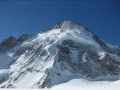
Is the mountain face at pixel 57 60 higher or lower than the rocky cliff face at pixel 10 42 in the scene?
lower

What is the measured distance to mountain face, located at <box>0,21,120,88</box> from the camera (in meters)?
131

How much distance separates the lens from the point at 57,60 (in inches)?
5522

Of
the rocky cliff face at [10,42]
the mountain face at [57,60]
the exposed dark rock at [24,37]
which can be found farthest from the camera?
the exposed dark rock at [24,37]

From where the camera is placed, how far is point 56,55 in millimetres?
144125

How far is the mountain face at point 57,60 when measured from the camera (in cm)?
13138

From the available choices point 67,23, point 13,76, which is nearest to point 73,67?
point 13,76

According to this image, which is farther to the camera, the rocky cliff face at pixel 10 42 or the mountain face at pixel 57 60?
the rocky cliff face at pixel 10 42

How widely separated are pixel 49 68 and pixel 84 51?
2920 cm

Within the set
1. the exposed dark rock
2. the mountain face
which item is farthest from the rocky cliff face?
the mountain face

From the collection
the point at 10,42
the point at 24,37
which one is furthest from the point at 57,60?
the point at 24,37

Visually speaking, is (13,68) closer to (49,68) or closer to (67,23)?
(49,68)

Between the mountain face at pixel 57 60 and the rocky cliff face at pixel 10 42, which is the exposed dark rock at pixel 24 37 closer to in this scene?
the rocky cliff face at pixel 10 42

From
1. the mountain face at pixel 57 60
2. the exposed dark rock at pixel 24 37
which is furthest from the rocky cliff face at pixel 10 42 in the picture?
the mountain face at pixel 57 60

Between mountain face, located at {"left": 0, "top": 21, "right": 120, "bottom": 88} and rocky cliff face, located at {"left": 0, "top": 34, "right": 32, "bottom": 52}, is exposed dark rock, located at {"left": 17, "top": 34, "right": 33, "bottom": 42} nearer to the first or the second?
rocky cliff face, located at {"left": 0, "top": 34, "right": 32, "bottom": 52}
